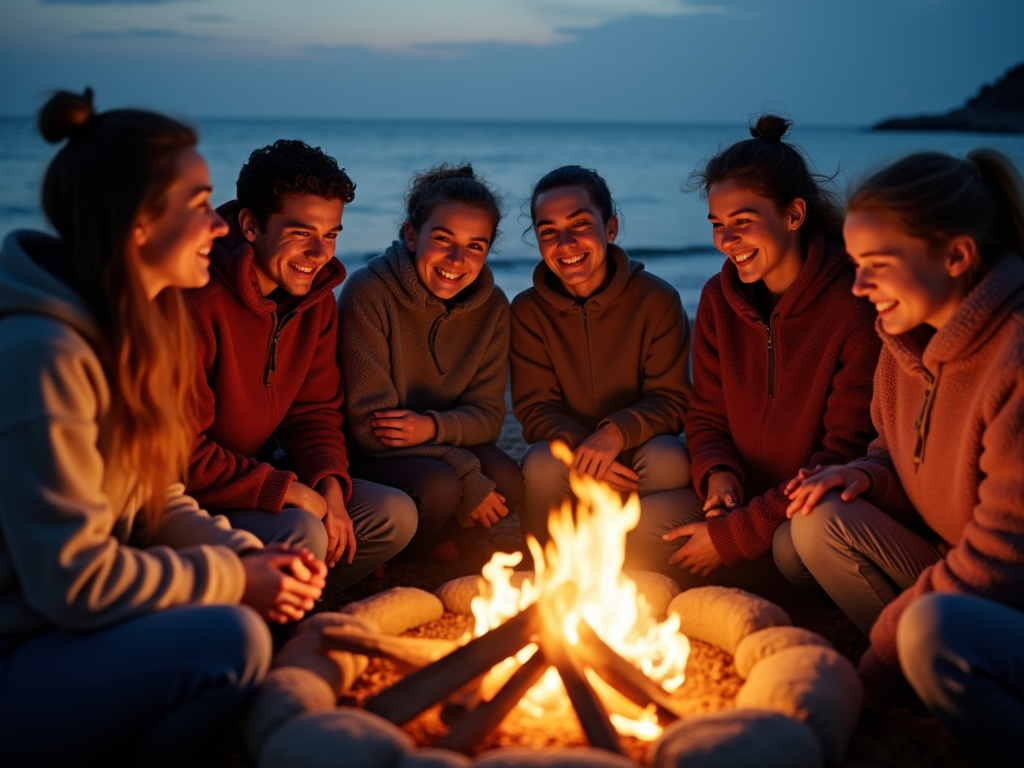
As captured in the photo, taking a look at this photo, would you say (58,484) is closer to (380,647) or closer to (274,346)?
(380,647)

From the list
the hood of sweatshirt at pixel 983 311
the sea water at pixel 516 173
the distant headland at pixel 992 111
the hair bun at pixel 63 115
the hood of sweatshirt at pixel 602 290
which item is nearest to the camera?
the hair bun at pixel 63 115

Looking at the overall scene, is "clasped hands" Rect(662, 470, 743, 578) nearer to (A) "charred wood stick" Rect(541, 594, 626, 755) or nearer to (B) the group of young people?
(B) the group of young people

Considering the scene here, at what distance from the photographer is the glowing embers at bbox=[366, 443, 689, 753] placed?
2.63 meters

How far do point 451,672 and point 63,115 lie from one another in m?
1.85

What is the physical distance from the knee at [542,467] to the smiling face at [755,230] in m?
1.15

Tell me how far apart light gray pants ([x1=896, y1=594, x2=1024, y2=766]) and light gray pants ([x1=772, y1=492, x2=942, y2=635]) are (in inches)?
25.5

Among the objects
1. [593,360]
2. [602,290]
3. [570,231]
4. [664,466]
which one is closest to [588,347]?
[593,360]

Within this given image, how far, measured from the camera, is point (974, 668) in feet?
8.02

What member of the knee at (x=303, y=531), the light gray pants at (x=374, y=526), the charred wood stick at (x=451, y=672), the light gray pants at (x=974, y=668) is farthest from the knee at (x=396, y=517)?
the light gray pants at (x=974, y=668)

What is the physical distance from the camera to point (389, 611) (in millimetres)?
3271

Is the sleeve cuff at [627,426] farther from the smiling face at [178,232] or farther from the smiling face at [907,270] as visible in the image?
the smiling face at [178,232]

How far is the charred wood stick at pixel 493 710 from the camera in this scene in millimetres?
2514

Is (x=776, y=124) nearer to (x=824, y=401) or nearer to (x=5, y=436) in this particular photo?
(x=824, y=401)

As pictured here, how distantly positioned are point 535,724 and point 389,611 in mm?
723
